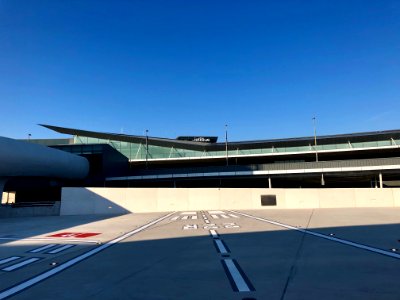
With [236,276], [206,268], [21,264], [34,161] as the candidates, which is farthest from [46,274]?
[34,161]

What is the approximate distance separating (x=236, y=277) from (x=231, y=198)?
1034 inches

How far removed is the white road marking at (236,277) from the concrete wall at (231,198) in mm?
23401

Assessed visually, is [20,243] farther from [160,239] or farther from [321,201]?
[321,201]

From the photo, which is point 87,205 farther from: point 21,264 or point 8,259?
point 21,264

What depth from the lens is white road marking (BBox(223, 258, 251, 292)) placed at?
546cm

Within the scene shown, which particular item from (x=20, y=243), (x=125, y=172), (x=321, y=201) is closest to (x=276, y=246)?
(x=20, y=243)

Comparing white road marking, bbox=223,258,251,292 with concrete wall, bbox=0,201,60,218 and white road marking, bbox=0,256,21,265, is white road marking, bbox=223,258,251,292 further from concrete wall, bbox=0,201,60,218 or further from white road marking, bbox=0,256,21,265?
concrete wall, bbox=0,201,60,218

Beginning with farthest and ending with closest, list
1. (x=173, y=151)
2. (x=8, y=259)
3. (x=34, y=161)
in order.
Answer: (x=173, y=151), (x=34, y=161), (x=8, y=259)

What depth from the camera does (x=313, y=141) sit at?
58281 millimetres

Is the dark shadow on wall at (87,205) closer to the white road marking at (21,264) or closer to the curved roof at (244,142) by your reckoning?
the white road marking at (21,264)

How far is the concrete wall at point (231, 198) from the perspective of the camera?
98.8 feet

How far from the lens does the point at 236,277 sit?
6223 millimetres

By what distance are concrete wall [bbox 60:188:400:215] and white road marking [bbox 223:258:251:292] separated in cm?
Result: 2340

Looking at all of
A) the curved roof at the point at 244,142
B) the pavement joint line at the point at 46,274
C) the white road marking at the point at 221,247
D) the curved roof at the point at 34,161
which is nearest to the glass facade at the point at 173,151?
the curved roof at the point at 244,142
